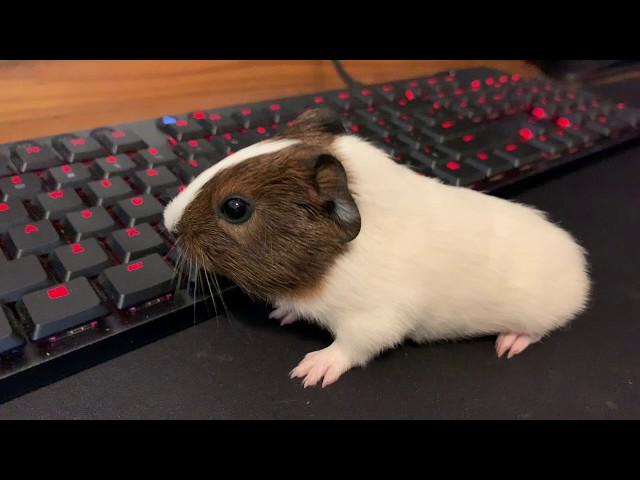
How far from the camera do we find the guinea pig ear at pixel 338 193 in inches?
25.9

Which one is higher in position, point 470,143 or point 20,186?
point 20,186

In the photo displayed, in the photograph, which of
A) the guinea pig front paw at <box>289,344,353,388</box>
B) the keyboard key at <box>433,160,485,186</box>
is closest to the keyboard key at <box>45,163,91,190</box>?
the guinea pig front paw at <box>289,344,353,388</box>

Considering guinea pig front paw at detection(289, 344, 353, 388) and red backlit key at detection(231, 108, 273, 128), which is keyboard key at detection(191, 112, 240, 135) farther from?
guinea pig front paw at detection(289, 344, 353, 388)

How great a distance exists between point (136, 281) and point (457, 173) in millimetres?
595

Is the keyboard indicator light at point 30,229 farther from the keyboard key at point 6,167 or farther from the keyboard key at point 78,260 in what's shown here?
the keyboard key at point 6,167

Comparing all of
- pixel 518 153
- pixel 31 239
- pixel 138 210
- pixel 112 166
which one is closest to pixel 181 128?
pixel 112 166

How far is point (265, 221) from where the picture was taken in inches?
27.6

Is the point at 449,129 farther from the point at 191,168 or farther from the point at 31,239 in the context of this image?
the point at 31,239

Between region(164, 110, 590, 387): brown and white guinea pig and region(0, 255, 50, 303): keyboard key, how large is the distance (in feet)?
0.57

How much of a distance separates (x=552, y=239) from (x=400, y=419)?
39cm

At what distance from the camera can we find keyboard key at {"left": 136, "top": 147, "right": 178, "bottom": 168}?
0.88 meters

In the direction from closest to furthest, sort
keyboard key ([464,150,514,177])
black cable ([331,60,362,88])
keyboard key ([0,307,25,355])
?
1. keyboard key ([0,307,25,355])
2. keyboard key ([464,150,514,177])
3. black cable ([331,60,362,88])
